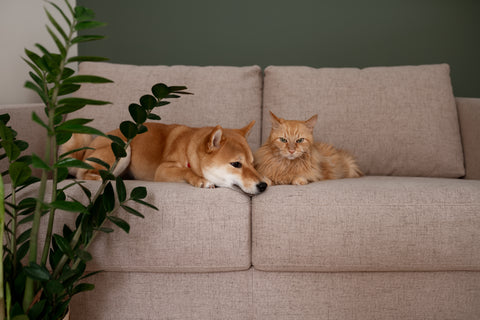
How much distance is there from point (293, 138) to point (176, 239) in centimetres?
71

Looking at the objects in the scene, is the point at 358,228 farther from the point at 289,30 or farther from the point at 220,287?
the point at 289,30

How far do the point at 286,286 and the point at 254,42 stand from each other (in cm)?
193

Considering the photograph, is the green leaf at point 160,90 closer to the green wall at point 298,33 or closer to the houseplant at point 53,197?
the houseplant at point 53,197

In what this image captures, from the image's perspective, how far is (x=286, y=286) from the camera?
1388 mm

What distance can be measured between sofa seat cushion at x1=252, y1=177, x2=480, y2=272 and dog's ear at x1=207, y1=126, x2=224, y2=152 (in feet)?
1.11

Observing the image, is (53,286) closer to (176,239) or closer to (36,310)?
(36,310)

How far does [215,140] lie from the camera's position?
→ 1566mm

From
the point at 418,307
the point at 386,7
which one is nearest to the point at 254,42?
the point at 386,7

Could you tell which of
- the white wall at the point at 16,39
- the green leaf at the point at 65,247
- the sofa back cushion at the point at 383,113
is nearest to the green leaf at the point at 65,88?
the green leaf at the point at 65,247

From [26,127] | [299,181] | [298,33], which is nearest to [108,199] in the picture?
[299,181]

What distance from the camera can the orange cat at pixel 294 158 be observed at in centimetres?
171

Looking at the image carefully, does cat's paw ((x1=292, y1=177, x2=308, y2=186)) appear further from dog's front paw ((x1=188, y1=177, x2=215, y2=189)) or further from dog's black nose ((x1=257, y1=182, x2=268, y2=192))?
dog's front paw ((x1=188, y1=177, x2=215, y2=189))

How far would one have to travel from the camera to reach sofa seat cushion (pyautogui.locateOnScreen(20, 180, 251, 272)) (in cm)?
132

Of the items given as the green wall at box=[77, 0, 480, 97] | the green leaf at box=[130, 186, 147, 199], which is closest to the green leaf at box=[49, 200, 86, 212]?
the green leaf at box=[130, 186, 147, 199]
